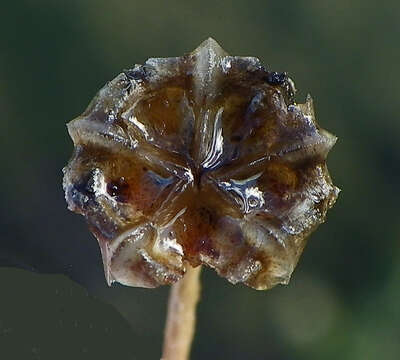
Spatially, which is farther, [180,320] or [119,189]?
[180,320]

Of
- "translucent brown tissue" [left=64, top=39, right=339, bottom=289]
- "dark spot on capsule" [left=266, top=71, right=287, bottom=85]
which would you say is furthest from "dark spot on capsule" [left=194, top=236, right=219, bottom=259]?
"dark spot on capsule" [left=266, top=71, right=287, bottom=85]

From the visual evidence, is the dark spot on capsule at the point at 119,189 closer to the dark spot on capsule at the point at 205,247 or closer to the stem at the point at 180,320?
the dark spot on capsule at the point at 205,247

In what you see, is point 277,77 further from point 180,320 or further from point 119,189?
point 180,320

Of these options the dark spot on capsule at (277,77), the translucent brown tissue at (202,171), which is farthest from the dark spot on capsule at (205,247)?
the dark spot on capsule at (277,77)

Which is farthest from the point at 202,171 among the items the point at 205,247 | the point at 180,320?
the point at 180,320

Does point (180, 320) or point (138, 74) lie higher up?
point (138, 74)

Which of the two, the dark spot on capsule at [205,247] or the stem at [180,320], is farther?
the stem at [180,320]
